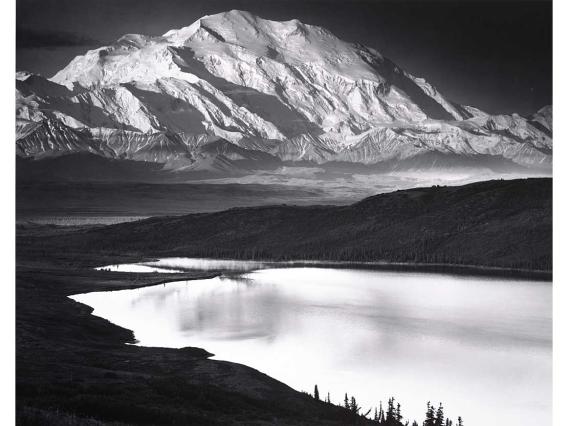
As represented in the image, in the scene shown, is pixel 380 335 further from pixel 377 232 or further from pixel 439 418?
pixel 377 232

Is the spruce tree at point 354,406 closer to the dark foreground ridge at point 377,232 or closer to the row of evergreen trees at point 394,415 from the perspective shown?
the row of evergreen trees at point 394,415

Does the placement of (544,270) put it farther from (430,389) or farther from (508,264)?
(430,389)

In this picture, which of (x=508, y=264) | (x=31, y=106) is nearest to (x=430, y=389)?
(x=508, y=264)

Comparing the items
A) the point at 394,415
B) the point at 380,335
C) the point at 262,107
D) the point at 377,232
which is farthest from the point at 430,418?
the point at 262,107

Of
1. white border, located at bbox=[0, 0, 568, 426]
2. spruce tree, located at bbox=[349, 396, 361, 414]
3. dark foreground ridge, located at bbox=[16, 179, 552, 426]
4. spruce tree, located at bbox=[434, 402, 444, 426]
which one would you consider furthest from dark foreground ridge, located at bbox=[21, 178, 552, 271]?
spruce tree, located at bbox=[349, 396, 361, 414]
